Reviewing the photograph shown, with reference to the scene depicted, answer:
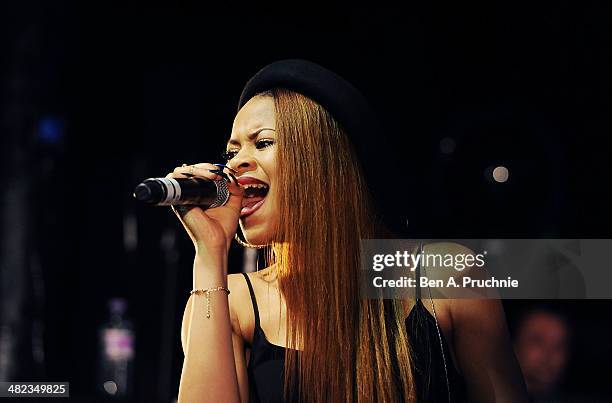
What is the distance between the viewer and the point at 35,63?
2.87 metres

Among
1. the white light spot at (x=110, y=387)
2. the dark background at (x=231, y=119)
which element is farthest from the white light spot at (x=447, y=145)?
the white light spot at (x=110, y=387)

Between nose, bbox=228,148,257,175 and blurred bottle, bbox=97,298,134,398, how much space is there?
1.45 meters

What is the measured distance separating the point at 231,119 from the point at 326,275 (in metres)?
1.09

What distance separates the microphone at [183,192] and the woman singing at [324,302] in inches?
1.4

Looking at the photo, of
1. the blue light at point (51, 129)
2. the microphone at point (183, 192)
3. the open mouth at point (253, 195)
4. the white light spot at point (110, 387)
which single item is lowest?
the white light spot at point (110, 387)

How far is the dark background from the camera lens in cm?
223

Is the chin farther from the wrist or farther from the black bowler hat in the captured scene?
the black bowler hat

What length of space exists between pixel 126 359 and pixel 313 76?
5.76ft

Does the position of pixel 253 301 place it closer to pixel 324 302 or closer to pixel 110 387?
pixel 324 302

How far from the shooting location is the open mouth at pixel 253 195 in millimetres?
1363

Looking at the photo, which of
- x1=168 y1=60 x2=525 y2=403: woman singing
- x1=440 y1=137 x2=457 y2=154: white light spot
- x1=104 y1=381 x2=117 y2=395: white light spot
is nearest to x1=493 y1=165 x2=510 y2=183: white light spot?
x1=440 y1=137 x2=457 y2=154: white light spot

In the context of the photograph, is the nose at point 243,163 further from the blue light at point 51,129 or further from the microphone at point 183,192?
the blue light at point 51,129

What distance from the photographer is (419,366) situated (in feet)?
4.45

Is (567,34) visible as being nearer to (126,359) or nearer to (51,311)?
(126,359)
